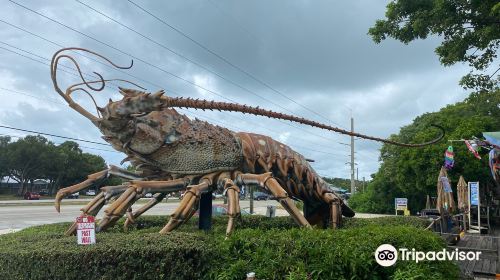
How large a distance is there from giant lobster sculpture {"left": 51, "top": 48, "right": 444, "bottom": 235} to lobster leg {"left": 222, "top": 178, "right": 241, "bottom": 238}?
14 mm

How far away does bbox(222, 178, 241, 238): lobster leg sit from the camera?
5.89 meters

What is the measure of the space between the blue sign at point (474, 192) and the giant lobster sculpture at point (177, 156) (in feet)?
31.4

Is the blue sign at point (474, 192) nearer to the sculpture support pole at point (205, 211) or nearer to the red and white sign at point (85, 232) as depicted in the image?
the sculpture support pole at point (205, 211)

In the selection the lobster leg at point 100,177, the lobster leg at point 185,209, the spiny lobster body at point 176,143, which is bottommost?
the lobster leg at point 185,209

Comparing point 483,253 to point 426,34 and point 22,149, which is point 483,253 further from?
point 22,149

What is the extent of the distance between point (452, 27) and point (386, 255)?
6.00 m

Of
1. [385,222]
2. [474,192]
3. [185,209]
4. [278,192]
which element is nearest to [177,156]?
[185,209]

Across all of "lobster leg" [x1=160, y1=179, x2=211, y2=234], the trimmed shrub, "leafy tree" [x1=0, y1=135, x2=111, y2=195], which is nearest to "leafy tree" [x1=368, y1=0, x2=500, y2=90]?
the trimmed shrub

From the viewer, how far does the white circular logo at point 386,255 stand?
481 centimetres

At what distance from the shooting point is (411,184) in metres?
27.2

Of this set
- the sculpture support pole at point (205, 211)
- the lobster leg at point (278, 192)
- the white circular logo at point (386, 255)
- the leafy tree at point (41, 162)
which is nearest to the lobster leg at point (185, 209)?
the lobster leg at point (278, 192)

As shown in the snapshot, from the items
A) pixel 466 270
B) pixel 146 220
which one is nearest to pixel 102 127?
pixel 146 220

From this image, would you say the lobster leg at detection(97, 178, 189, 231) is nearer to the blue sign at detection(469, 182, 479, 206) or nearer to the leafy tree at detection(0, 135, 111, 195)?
the blue sign at detection(469, 182, 479, 206)

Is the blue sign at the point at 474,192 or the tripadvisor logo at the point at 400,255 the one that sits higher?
the blue sign at the point at 474,192
